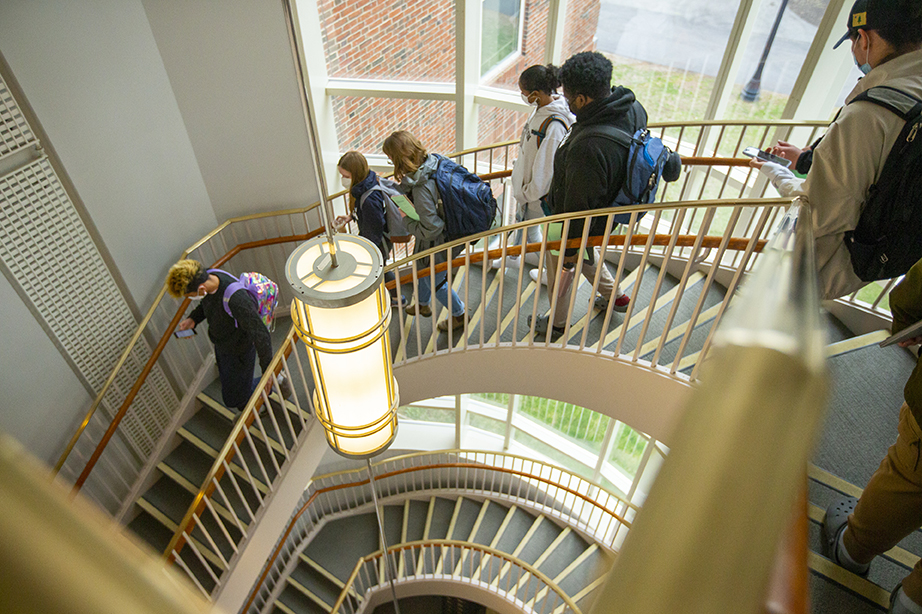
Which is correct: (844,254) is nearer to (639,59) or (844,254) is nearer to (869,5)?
(869,5)

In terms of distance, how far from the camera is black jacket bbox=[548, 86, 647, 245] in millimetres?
3012

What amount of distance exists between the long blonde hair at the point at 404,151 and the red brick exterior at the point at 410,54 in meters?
2.58

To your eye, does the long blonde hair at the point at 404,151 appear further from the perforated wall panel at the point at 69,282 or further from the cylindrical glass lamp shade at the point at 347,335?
the perforated wall panel at the point at 69,282

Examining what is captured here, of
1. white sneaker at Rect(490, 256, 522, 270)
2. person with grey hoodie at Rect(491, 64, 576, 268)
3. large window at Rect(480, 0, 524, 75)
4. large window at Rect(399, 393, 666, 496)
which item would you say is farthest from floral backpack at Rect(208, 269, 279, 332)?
large window at Rect(399, 393, 666, 496)

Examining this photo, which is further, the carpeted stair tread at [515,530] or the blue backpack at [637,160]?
the carpeted stair tread at [515,530]

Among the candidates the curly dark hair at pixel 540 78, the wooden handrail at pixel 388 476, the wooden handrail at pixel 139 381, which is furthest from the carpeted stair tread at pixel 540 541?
the curly dark hair at pixel 540 78

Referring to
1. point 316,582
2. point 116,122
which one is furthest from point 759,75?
point 316,582

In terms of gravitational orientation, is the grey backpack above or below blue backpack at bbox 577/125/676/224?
below

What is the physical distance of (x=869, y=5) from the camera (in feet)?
7.43

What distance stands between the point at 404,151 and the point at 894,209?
2589 millimetres

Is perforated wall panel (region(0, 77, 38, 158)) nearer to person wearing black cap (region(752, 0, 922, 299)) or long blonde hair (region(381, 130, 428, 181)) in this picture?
long blonde hair (region(381, 130, 428, 181))

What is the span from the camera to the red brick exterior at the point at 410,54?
5500mm

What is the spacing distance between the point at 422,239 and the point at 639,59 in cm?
338

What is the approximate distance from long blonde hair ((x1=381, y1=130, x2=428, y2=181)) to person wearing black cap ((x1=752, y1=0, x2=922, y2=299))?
2.22 metres
